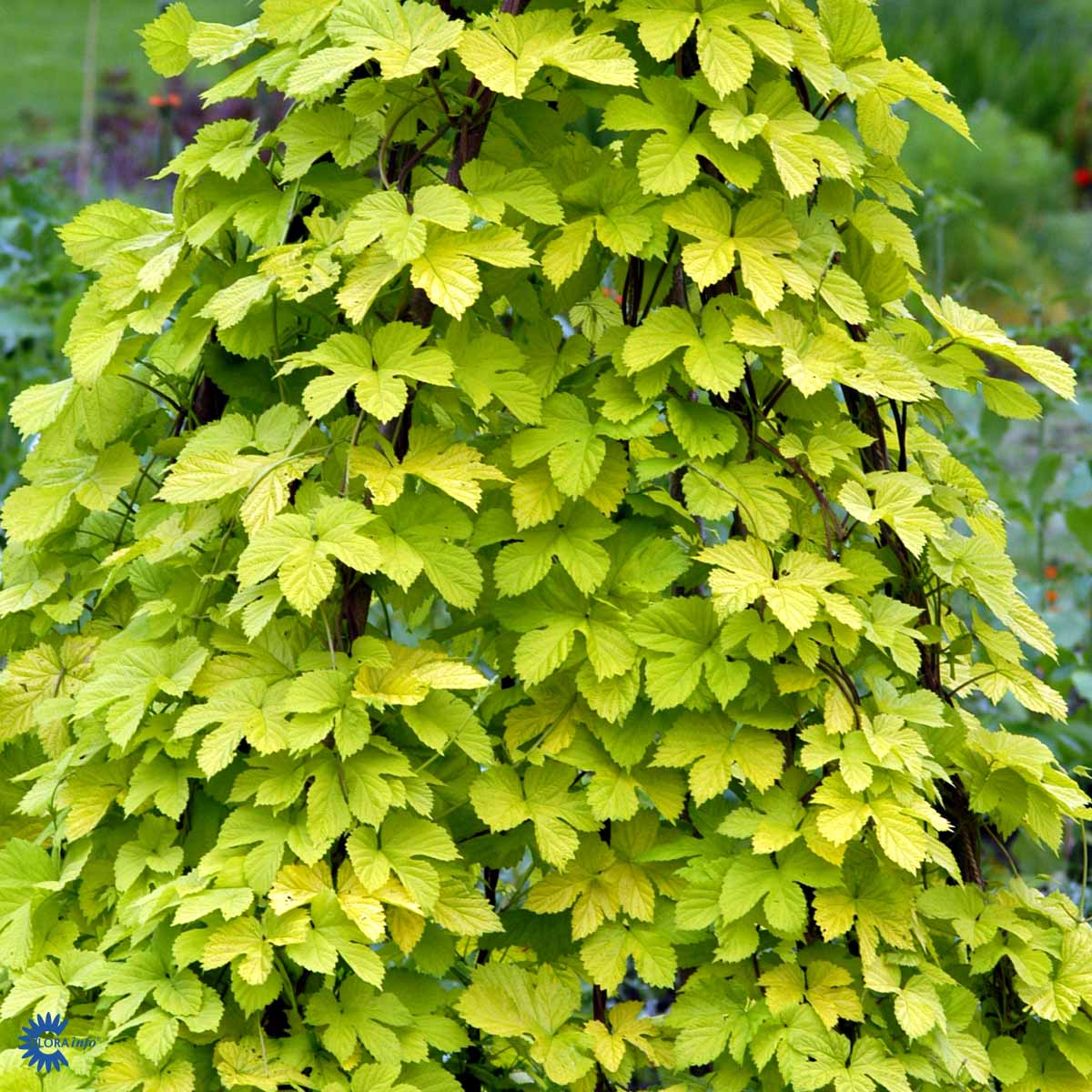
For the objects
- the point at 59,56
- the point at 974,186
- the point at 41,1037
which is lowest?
the point at 59,56

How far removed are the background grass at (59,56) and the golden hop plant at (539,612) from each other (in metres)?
8.28

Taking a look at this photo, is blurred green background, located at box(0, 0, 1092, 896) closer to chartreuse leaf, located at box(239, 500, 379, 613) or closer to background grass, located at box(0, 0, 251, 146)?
background grass, located at box(0, 0, 251, 146)

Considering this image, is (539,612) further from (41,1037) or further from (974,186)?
(974,186)

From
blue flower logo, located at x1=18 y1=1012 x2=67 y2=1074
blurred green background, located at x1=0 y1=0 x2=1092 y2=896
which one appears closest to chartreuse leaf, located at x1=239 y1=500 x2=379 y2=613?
blue flower logo, located at x1=18 y1=1012 x2=67 y2=1074

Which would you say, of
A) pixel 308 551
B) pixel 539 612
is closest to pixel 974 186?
pixel 539 612

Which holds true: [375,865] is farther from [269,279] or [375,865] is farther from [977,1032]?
[977,1032]

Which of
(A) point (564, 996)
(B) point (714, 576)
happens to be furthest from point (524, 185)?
(A) point (564, 996)

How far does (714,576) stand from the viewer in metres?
1.43

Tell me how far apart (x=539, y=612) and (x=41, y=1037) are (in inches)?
26.7

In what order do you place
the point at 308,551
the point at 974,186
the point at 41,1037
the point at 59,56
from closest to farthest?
the point at 308,551 → the point at 41,1037 → the point at 974,186 → the point at 59,56

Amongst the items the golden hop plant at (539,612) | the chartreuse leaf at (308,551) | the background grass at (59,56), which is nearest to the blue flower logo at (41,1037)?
the golden hop plant at (539,612)

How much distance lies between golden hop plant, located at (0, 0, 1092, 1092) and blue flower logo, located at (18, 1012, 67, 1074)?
0.02 metres

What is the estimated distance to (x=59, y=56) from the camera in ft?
34.1

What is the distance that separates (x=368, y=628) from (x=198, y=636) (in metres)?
0.18
